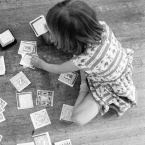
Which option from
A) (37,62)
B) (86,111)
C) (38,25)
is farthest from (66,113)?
(38,25)

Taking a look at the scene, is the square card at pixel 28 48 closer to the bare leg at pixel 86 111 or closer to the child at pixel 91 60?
the child at pixel 91 60

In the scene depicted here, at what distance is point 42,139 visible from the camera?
149 cm

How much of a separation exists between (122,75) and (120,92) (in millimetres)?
119

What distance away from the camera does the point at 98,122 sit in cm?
154

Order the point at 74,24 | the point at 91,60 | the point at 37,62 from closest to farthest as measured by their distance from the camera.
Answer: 1. the point at 74,24
2. the point at 91,60
3. the point at 37,62

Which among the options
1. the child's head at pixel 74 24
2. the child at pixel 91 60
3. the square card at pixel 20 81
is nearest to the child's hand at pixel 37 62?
the child at pixel 91 60

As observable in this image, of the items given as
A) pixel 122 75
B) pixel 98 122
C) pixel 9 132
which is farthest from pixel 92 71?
pixel 9 132

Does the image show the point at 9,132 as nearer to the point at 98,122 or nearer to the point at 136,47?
the point at 98,122

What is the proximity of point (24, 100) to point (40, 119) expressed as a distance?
174mm

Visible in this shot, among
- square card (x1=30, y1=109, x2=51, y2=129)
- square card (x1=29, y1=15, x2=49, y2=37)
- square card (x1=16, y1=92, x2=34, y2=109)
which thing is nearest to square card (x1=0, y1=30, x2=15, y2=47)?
square card (x1=29, y1=15, x2=49, y2=37)

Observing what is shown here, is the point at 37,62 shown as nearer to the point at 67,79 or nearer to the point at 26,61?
the point at 26,61

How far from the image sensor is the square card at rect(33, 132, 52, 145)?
148cm

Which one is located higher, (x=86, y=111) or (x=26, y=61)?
(x=26, y=61)

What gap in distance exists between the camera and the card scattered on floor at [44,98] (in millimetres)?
1533
